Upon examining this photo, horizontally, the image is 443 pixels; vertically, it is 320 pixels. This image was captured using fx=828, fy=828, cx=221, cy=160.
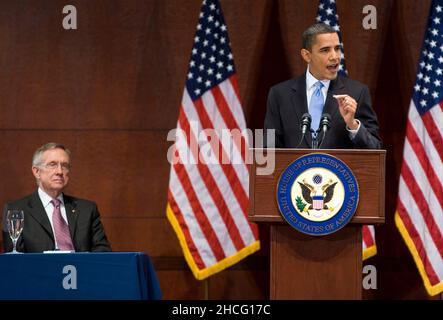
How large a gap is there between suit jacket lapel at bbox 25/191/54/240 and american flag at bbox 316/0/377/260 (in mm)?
2193

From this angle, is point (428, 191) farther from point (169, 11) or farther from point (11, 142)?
point (11, 142)

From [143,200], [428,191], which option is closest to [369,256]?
[428,191]

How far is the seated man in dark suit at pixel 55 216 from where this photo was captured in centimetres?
490

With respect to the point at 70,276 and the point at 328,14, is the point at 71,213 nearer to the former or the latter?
the point at 70,276

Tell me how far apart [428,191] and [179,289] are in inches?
80.7

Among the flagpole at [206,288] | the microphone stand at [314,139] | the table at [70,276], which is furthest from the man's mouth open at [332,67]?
the flagpole at [206,288]

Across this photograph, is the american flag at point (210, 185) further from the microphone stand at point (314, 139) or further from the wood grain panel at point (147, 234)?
the microphone stand at point (314, 139)

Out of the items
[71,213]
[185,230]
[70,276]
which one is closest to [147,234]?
[185,230]

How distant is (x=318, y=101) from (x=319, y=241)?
2.96 ft

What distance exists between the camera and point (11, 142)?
6.41 m

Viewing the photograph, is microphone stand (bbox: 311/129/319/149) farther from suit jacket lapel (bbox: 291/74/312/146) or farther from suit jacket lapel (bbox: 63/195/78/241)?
suit jacket lapel (bbox: 63/195/78/241)

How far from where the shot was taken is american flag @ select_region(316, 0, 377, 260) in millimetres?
5770

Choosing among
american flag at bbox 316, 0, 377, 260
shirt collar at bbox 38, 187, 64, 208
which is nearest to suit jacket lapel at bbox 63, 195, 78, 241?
shirt collar at bbox 38, 187, 64, 208

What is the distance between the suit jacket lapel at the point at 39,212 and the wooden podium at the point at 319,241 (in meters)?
1.62
